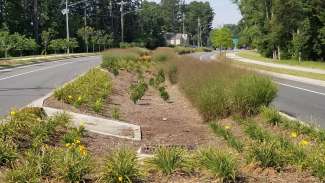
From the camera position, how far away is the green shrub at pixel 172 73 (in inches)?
944

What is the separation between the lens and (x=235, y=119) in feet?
41.8

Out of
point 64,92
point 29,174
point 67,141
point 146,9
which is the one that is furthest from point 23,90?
point 146,9

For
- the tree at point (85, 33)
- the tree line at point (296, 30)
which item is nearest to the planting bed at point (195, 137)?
the tree line at point (296, 30)

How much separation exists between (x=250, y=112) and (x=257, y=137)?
4341mm

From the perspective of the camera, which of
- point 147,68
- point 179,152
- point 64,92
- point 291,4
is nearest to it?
point 179,152

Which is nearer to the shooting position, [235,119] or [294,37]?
[235,119]

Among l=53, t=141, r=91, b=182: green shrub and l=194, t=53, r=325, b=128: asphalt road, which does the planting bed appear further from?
l=194, t=53, r=325, b=128: asphalt road

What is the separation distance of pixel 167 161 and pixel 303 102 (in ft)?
41.2

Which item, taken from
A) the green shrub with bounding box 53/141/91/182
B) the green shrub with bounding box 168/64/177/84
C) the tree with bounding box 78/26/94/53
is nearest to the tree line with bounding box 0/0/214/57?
the tree with bounding box 78/26/94/53

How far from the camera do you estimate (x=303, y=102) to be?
18453 millimetres

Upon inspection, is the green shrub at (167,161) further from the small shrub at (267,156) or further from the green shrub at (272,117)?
the green shrub at (272,117)

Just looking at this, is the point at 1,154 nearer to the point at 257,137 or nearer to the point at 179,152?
the point at 179,152

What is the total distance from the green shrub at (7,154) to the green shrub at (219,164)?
95.1 inches

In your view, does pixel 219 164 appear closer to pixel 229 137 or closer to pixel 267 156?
pixel 267 156
